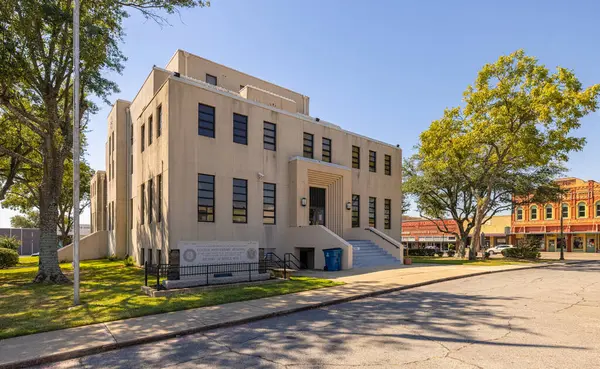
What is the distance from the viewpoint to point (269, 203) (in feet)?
70.6

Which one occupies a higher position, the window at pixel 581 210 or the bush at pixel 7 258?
the window at pixel 581 210

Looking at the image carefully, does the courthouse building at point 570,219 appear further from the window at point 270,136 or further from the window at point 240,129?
the window at point 240,129

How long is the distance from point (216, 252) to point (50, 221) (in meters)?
8.02

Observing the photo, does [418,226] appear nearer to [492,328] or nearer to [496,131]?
[496,131]

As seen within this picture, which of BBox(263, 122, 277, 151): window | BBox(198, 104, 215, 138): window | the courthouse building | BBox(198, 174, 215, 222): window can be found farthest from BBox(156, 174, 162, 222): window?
the courthouse building

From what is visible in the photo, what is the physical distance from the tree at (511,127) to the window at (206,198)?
1925 centimetres

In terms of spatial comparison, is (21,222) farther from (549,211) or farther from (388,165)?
(549,211)

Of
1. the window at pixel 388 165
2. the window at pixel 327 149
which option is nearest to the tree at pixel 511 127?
the window at pixel 388 165

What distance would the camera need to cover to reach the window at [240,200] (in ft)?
65.3

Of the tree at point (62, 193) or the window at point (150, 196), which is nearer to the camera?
the window at point (150, 196)

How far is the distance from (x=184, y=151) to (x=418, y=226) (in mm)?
53848

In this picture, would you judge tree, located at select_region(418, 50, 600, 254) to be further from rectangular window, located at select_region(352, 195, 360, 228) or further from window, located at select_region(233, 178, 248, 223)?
window, located at select_region(233, 178, 248, 223)

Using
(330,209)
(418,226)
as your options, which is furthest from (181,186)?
(418,226)

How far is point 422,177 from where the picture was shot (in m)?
36.5
